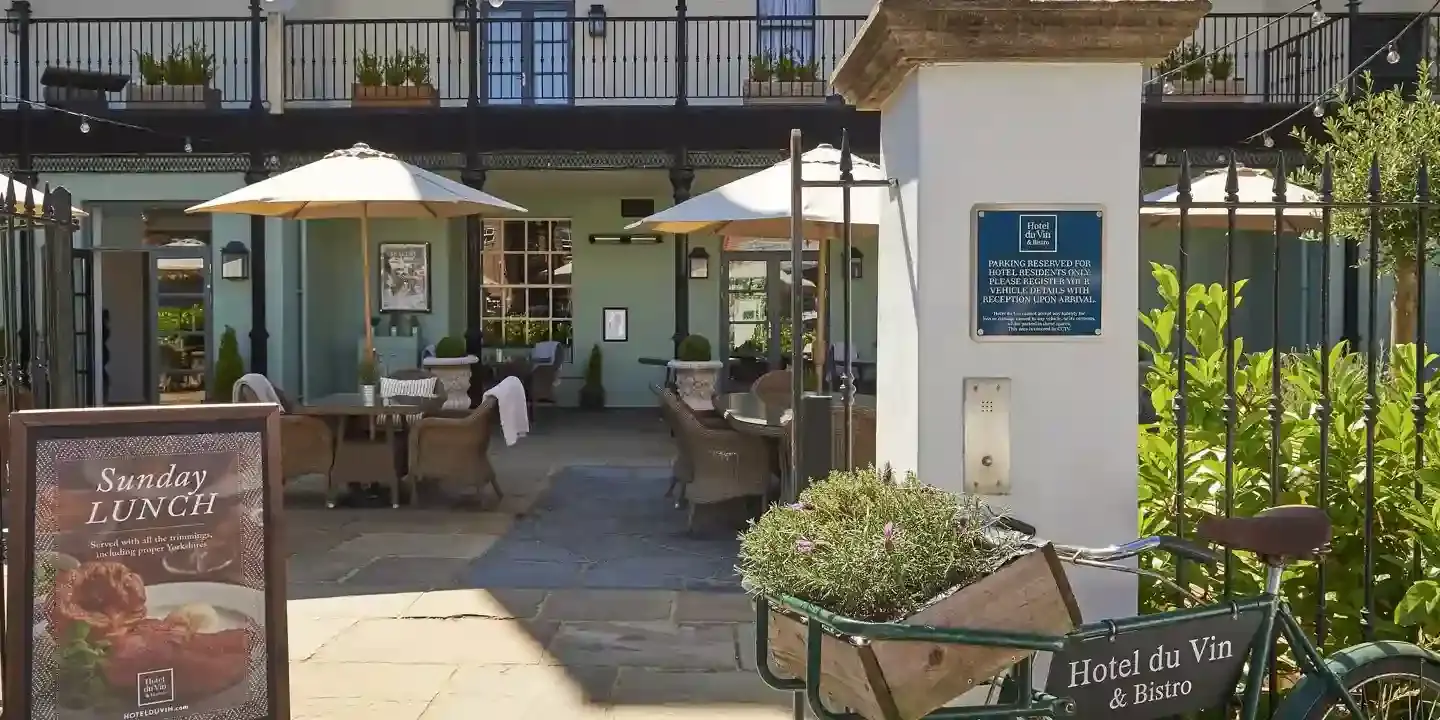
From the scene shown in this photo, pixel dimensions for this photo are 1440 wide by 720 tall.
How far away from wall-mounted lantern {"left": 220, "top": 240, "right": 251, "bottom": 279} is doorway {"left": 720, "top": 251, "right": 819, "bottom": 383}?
5.44 m

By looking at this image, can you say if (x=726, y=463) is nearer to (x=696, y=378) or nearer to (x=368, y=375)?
(x=368, y=375)

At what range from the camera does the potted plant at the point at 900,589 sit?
2270mm

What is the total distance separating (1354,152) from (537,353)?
9.16m

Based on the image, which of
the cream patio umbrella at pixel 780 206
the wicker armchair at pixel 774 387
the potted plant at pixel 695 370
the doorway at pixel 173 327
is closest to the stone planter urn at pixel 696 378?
the potted plant at pixel 695 370

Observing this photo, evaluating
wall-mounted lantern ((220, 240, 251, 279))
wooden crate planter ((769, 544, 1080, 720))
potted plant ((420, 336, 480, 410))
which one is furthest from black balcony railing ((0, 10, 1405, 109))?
wooden crate planter ((769, 544, 1080, 720))

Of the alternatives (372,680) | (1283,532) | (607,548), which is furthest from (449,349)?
(1283,532)

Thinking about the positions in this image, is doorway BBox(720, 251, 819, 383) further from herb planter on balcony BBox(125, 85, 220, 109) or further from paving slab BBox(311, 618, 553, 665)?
paving slab BBox(311, 618, 553, 665)

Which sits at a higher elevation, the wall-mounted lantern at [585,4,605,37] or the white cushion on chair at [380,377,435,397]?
the wall-mounted lantern at [585,4,605,37]

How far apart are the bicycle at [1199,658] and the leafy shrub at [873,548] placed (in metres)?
0.07

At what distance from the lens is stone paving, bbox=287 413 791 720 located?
403 cm

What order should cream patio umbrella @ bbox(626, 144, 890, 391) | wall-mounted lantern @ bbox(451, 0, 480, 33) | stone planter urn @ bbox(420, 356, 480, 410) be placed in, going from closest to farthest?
cream patio umbrella @ bbox(626, 144, 890, 391)
stone planter urn @ bbox(420, 356, 480, 410)
wall-mounted lantern @ bbox(451, 0, 480, 33)

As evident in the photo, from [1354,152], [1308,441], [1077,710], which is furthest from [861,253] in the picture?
[1077,710]

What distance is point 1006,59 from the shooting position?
2939 millimetres

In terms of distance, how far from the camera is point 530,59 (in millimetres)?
14391
